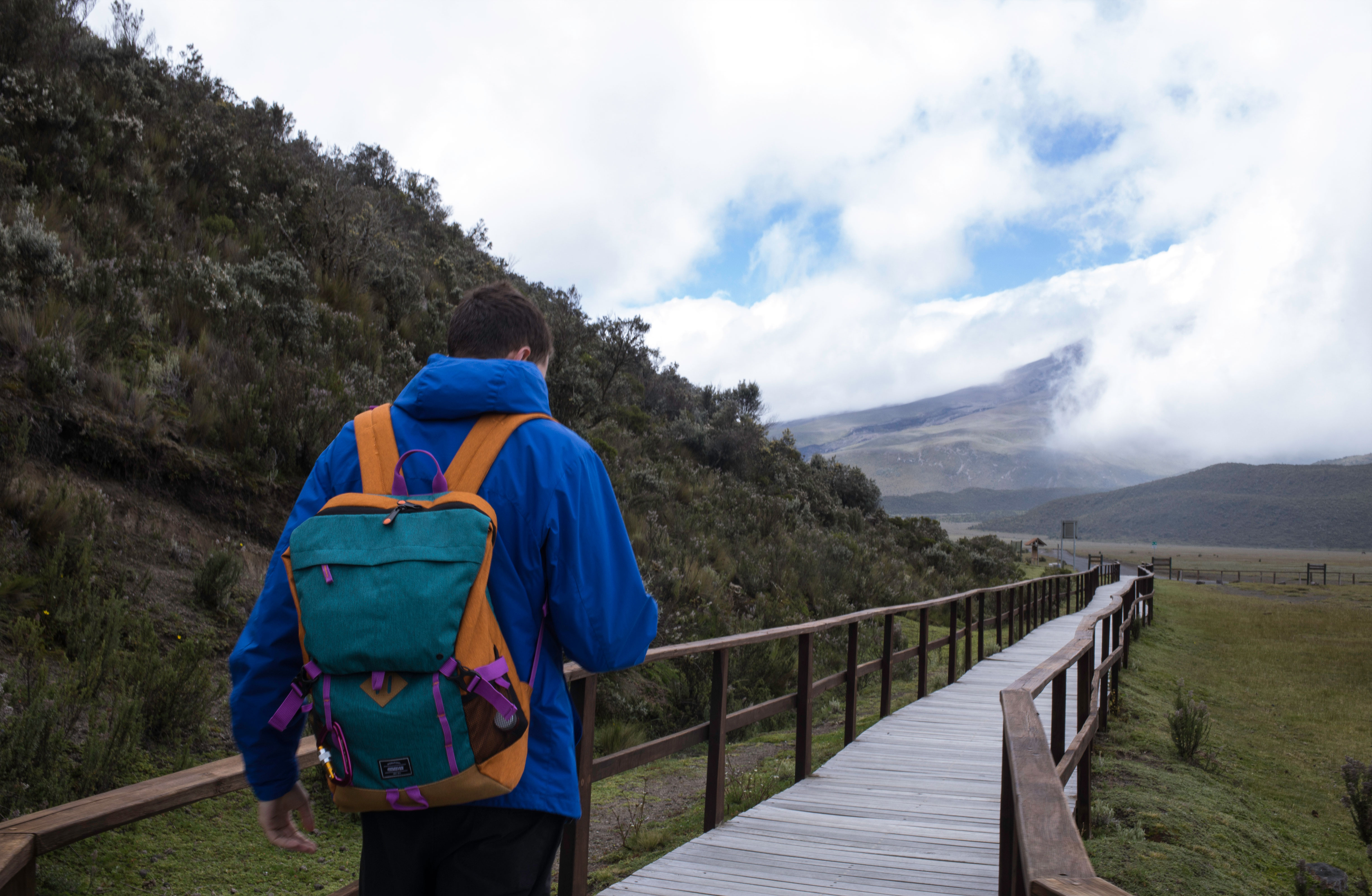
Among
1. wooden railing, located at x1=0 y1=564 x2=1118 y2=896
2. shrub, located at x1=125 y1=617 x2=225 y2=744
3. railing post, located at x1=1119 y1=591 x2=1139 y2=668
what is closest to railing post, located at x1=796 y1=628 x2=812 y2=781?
wooden railing, located at x1=0 y1=564 x2=1118 y2=896

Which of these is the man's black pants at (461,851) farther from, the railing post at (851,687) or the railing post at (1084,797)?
the railing post at (851,687)

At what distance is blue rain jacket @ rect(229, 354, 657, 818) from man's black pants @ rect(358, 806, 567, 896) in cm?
5

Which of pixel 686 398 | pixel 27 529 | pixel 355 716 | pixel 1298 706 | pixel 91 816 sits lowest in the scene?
pixel 1298 706

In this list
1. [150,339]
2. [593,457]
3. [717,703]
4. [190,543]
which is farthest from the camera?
[150,339]

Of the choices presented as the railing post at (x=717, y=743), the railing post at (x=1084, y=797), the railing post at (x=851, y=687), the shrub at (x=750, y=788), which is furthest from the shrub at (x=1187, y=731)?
the railing post at (x=717, y=743)

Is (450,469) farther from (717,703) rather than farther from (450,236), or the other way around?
(450,236)

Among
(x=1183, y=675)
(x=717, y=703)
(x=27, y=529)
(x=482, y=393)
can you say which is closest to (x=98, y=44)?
(x=27, y=529)

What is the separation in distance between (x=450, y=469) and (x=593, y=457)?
288 millimetres

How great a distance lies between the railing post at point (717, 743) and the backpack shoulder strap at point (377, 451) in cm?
320

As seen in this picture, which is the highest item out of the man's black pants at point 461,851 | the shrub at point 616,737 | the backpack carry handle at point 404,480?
the backpack carry handle at point 404,480

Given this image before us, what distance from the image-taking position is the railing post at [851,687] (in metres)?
6.59

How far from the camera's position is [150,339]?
7.68 m

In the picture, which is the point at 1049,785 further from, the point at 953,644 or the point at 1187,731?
the point at 953,644

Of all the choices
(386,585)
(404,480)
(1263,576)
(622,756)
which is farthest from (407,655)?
(1263,576)
